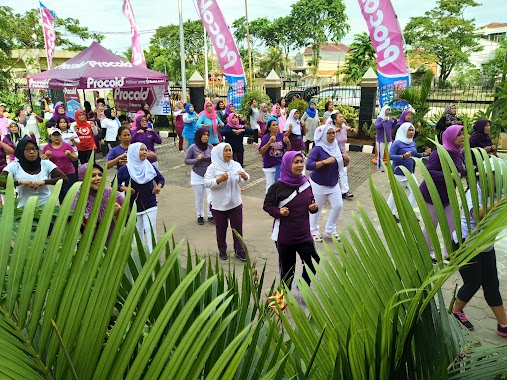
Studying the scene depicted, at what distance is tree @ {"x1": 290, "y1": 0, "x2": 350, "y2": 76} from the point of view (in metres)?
52.8

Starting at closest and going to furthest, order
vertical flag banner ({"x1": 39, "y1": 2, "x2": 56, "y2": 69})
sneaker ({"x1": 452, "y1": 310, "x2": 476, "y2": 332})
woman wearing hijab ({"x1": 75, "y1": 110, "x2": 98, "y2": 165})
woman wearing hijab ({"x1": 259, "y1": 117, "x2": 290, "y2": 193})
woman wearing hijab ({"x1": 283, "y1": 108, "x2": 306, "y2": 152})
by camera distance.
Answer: sneaker ({"x1": 452, "y1": 310, "x2": 476, "y2": 332}) → woman wearing hijab ({"x1": 259, "y1": 117, "x2": 290, "y2": 193}) → woman wearing hijab ({"x1": 283, "y1": 108, "x2": 306, "y2": 152}) → woman wearing hijab ({"x1": 75, "y1": 110, "x2": 98, "y2": 165}) → vertical flag banner ({"x1": 39, "y1": 2, "x2": 56, "y2": 69})

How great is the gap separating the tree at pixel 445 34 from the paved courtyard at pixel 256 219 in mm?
28317

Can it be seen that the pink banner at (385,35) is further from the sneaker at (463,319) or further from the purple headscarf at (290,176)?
the sneaker at (463,319)

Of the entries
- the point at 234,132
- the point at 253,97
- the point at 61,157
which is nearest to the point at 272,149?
the point at 234,132

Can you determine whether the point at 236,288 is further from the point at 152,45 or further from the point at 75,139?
the point at 152,45

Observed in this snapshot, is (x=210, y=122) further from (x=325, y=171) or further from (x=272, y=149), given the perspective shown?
(x=325, y=171)

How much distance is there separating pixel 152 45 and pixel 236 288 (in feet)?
220

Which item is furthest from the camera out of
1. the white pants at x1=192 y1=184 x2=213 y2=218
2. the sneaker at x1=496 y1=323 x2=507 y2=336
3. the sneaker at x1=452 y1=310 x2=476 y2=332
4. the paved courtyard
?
the white pants at x1=192 y1=184 x2=213 y2=218

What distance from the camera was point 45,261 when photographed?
97 cm

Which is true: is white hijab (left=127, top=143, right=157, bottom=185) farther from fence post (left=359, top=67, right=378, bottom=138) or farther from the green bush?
the green bush

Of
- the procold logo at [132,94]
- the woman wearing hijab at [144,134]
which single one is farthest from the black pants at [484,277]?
the procold logo at [132,94]

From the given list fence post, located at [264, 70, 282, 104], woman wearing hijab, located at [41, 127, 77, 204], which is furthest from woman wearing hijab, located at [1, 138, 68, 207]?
fence post, located at [264, 70, 282, 104]

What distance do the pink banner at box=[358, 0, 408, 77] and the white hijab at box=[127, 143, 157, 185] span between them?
7.52 m

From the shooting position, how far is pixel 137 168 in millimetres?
4883
